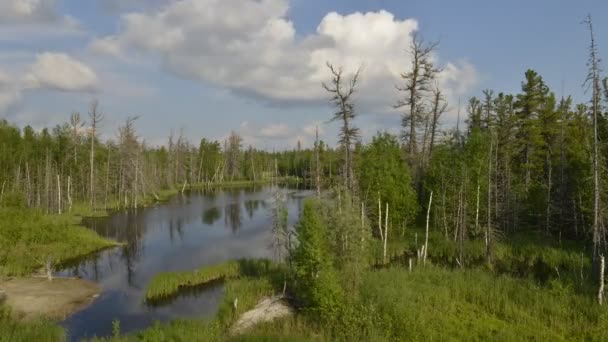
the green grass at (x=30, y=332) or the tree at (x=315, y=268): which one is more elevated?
the tree at (x=315, y=268)

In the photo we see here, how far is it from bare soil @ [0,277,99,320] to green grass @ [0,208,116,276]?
3320 millimetres

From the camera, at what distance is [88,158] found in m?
71.6

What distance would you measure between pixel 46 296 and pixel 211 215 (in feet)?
125

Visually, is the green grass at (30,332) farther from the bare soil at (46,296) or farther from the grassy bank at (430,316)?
the bare soil at (46,296)

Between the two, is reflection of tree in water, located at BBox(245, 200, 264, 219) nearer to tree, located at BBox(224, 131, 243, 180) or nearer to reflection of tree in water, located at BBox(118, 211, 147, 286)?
reflection of tree in water, located at BBox(118, 211, 147, 286)

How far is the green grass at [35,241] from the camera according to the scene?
1204 inches

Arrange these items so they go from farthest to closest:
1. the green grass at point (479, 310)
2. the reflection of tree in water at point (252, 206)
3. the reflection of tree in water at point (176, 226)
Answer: the reflection of tree in water at point (252, 206) → the reflection of tree in water at point (176, 226) → the green grass at point (479, 310)

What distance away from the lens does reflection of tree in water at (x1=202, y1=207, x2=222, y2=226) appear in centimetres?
5660

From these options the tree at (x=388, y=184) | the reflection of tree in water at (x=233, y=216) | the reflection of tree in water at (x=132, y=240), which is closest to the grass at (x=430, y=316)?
the reflection of tree in water at (x=132, y=240)

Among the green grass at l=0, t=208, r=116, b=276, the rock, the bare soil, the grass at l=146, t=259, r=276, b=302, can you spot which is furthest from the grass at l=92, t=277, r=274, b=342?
the green grass at l=0, t=208, r=116, b=276

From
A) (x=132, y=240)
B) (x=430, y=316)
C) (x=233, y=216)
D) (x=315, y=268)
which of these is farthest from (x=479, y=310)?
(x=233, y=216)

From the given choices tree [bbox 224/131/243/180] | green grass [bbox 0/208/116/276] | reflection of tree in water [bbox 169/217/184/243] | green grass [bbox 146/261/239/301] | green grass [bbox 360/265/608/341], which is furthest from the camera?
tree [bbox 224/131/243/180]

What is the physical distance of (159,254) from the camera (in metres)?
36.7

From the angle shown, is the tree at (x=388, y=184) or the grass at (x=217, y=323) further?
the tree at (x=388, y=184)
